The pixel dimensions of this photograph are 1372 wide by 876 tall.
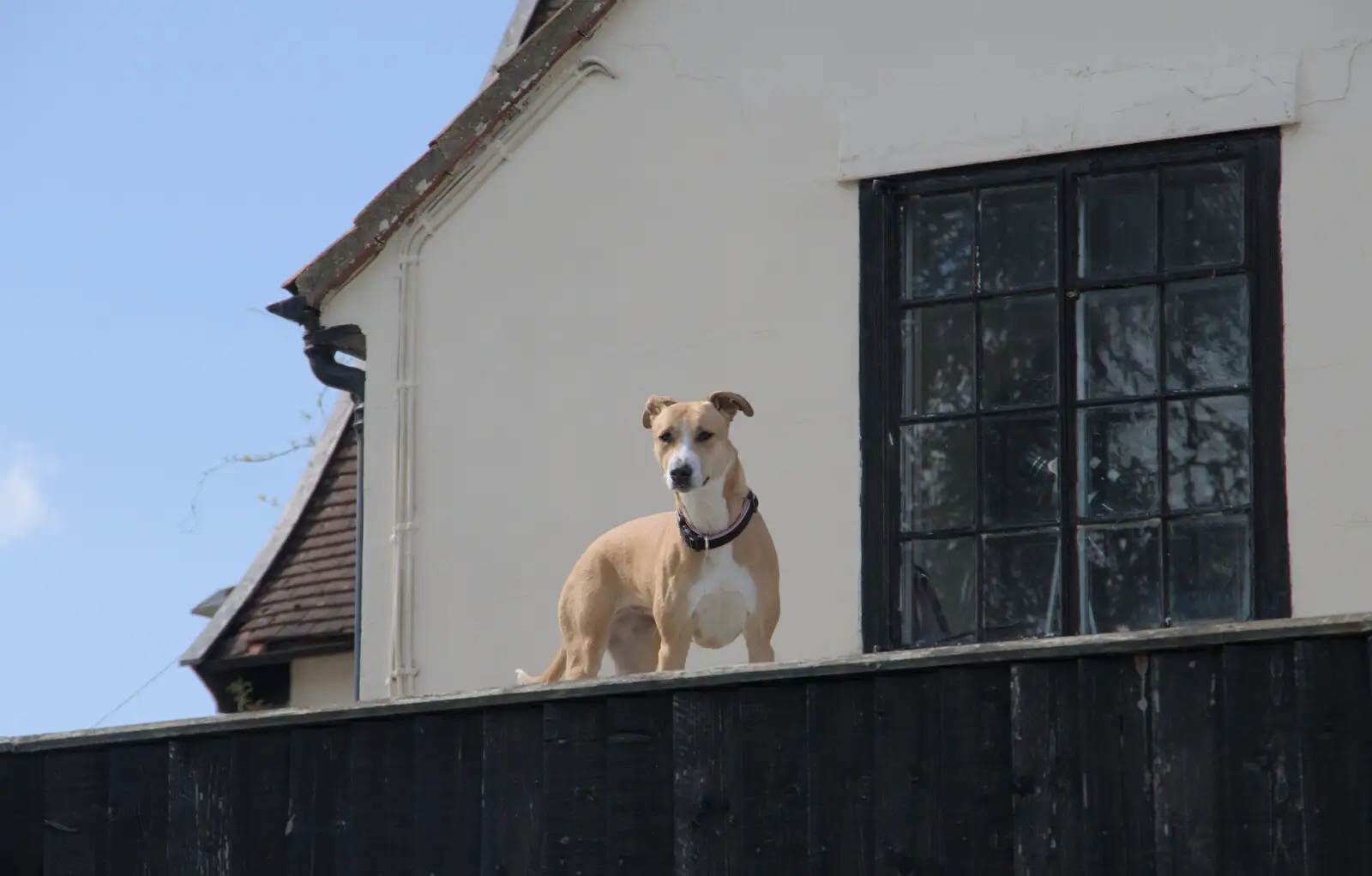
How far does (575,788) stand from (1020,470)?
9.85 feet

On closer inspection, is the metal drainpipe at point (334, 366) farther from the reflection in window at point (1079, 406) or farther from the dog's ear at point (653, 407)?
the reflection in window at point (1079, 406)

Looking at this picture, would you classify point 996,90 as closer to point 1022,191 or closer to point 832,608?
point 1022,191

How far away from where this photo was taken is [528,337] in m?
11.0

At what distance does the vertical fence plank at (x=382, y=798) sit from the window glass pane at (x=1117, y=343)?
3.28 m

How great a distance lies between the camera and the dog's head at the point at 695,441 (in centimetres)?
888

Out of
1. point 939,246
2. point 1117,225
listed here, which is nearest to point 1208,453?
point 1117,225

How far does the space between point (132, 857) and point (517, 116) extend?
157 inches

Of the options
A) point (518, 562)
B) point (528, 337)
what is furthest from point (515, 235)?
point (518, 562)

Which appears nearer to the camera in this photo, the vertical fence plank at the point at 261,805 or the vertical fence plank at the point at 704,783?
the vertical fence plank at the point at 704,783

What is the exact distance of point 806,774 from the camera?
7113mm

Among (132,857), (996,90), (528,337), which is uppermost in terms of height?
(996,90)

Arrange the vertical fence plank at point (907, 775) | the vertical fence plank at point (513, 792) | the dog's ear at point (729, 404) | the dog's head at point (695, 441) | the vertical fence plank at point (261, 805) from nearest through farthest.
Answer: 1. the vertical fence plank at point (907, 775)
2. the vertical fence plank at point (513, 792)
3. the vertical fence plank at point (261, 805)
4. the dog's head at point (695, 441)
5. the dog's ear at point (729, 404)

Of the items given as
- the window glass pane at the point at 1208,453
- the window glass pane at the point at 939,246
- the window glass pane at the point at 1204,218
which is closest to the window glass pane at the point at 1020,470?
the window glass pane at the point at 1208,453

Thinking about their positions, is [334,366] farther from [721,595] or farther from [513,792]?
[513,792]
